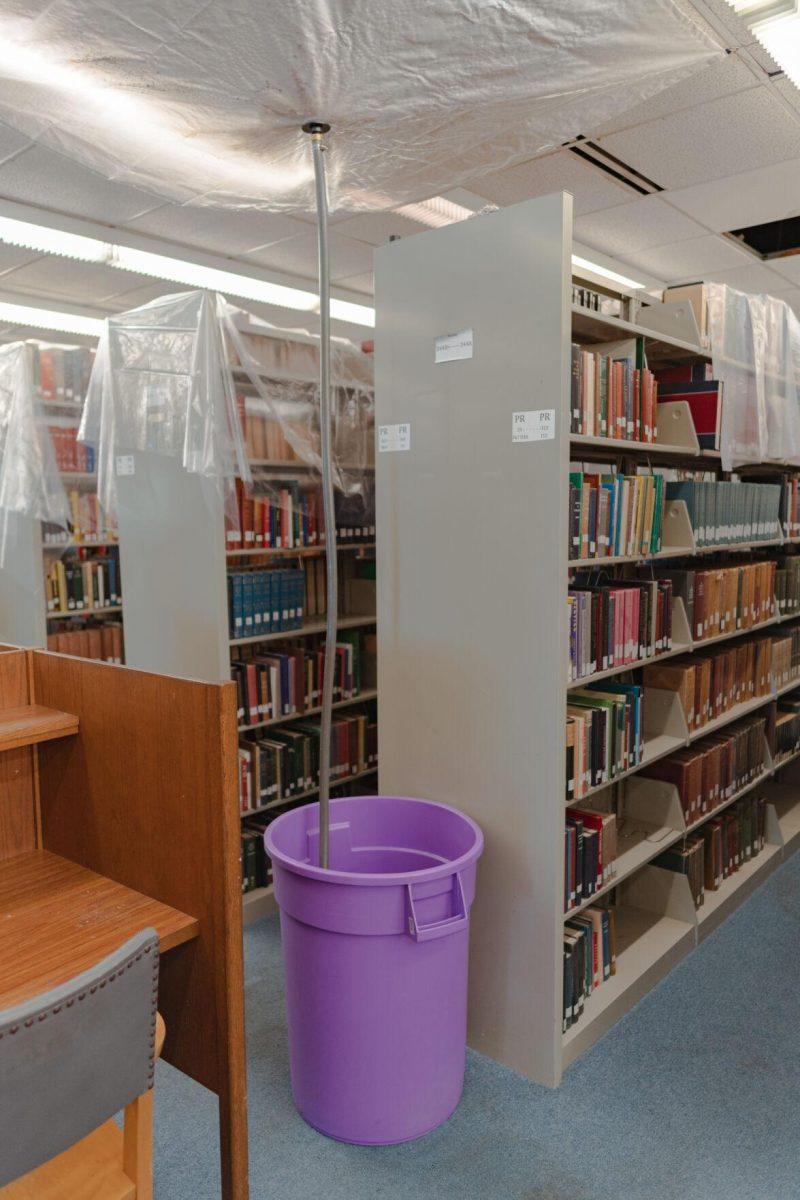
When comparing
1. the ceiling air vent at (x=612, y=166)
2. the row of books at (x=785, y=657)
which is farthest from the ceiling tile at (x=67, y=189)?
the row of books at (x=785, y=657)

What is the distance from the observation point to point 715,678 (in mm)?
3061

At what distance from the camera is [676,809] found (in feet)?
9.27

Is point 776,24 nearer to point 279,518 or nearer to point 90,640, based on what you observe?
point 279,518

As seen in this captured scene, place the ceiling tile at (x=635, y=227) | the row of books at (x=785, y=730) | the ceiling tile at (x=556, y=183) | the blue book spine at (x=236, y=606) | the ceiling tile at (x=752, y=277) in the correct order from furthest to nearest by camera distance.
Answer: the ceiling tile at (x=752, y=277)
the ceiling tile at (x=635, y=227)
the ceiling tile at (x=556, y=183)
the row of books at (x=785, y=730)
the blue book spine at (x=236, y=606)

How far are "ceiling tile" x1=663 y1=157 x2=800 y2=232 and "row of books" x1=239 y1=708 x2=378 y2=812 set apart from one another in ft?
10.6

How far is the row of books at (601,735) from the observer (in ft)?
7.32

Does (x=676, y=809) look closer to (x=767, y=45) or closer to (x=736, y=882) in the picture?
(x=736, y=882)

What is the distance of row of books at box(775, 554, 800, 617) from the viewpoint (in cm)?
366

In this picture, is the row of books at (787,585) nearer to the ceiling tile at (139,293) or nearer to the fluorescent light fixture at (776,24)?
the fluorescent light fixture at (776,24)

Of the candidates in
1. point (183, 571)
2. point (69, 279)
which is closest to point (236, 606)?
point (183, 571)

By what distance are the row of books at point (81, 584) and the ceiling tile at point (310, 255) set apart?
2331 millimetres

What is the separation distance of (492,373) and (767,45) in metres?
1.99

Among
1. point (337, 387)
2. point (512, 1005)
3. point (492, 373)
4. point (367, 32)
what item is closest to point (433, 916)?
point (512, 1005)

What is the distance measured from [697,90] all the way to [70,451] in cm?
305
